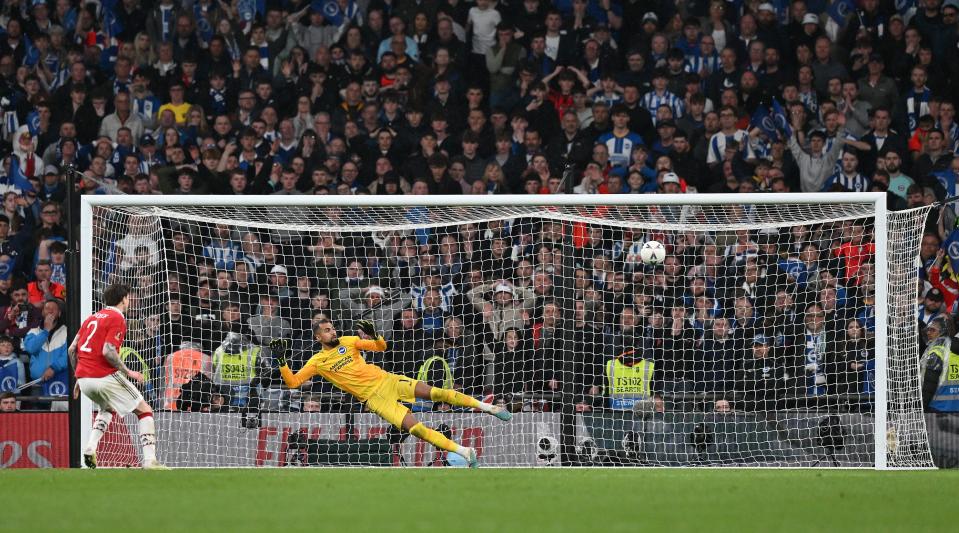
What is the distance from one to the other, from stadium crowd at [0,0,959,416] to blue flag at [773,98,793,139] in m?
0.04

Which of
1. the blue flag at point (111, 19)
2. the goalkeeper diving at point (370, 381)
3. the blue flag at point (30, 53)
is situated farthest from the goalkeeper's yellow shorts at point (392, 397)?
the blue flag at point (30, 53)

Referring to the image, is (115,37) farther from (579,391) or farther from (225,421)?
(579,391)

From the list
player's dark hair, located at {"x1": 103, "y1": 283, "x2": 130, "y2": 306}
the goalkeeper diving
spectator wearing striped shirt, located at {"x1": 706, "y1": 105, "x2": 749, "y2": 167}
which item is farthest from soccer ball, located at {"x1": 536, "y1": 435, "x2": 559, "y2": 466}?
spectator wearing striped shirt, located at {"x1": 706, "y1": 105, "x2": 749, "y2": 167}

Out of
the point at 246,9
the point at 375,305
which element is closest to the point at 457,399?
the point at 375,305

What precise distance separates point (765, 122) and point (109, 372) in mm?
9090

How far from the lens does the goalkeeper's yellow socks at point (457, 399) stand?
1306 cm

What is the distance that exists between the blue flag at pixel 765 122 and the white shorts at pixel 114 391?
8.85 metres

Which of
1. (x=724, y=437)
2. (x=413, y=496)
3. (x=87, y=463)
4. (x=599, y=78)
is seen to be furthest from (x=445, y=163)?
(x=413, y=496)

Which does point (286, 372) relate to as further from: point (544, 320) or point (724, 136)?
point (724, 136)

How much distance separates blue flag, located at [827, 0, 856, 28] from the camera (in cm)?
1838

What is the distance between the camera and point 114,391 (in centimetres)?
1212

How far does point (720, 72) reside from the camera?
17719 mm

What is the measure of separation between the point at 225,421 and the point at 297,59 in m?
6.25

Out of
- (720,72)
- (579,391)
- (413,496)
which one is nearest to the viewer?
(413,496)
